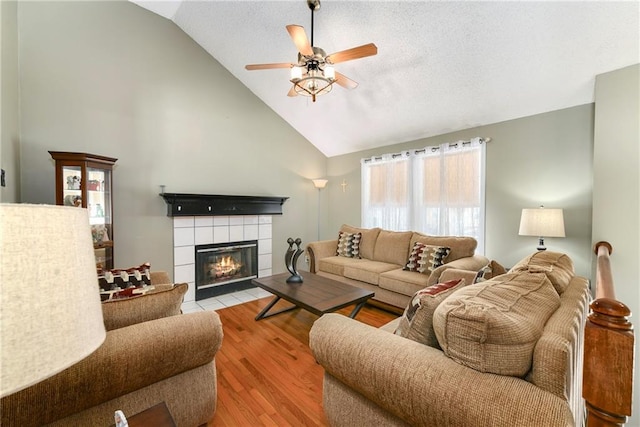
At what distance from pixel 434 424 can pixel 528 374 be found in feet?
1.14

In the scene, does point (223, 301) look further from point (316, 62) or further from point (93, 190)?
point (316, 62)

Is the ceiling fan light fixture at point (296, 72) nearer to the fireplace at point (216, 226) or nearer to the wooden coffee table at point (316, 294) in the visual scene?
the wooden coffee table at point (316, 294)

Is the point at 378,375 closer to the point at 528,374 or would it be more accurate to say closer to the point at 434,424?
the point at 434,424

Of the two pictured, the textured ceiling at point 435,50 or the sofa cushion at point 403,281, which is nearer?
the textured ceiling at point 435,50

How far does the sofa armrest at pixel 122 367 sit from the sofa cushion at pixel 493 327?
1.13m

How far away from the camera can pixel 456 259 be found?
9.82ft

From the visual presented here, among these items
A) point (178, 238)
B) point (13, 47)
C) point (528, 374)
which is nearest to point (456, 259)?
point (528, 374)

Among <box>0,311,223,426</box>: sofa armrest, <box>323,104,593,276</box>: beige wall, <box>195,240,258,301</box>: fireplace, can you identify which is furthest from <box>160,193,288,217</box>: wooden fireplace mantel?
<box>323,104,593,276</box>: beige wall

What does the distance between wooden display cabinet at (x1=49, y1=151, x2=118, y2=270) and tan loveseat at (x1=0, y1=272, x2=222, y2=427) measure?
73.7 inches

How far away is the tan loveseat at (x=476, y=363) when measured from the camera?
30.5 inches

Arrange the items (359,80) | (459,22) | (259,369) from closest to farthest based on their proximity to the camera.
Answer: (259,369) < (459,22) < (359,80)

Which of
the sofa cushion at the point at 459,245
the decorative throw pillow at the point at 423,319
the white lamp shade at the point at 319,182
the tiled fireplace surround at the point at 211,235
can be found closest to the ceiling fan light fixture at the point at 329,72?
the decorative throw pillow at the point at 423,319

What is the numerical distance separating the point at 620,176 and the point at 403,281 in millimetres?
2094

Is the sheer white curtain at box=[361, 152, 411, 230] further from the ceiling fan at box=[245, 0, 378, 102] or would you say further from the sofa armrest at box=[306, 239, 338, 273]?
the ceiling fan at box=[245, 0, 378, 102]
